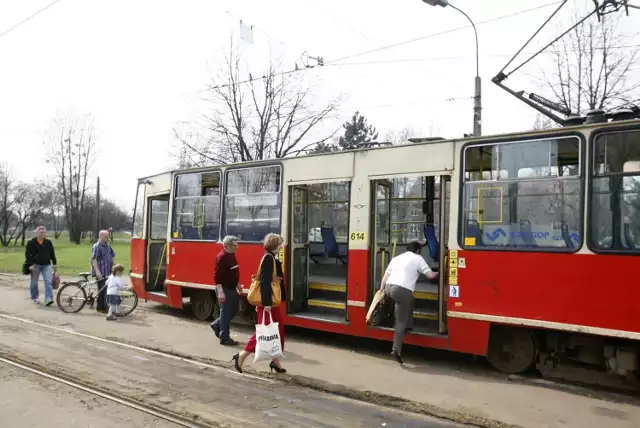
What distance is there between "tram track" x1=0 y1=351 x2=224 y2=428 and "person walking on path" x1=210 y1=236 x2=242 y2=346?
7.89 ft

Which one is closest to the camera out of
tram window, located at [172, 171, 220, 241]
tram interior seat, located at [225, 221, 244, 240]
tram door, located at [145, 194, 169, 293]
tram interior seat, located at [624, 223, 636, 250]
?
tram interior seat, located at [624, 223, 636, 250]

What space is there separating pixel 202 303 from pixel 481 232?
613 cm

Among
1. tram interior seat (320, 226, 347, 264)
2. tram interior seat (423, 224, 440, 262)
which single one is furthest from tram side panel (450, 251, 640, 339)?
tram interior seat (320, 226, 347, 264)

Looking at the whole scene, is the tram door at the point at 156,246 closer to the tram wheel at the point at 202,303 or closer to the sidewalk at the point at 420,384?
the tram wheel at the point at 202,303

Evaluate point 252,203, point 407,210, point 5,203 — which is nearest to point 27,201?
point 5,203

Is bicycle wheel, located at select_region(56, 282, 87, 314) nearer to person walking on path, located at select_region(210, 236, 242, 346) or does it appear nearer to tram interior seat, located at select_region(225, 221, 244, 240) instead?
tram interior seat, located at select_region(225, 221, 244, 240)

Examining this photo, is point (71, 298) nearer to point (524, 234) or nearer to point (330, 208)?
point (330, 208)

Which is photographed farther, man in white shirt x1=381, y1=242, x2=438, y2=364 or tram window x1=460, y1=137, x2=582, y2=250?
man in white shirt x1=381, y1=242, x2=438, y2=364

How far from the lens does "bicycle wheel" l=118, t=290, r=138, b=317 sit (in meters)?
11.3

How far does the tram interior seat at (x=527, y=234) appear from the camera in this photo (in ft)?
21.5

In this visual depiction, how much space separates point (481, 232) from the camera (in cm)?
696

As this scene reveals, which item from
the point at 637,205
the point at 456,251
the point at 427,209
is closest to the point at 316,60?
the point at 427,209

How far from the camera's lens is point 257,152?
25.1m

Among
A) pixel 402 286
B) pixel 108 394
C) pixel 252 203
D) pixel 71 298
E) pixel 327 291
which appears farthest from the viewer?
pixel 71 298
